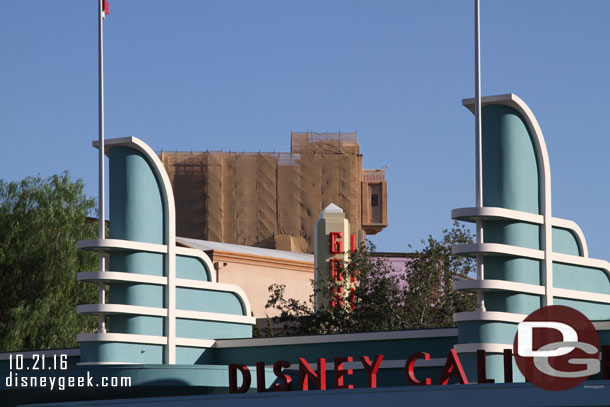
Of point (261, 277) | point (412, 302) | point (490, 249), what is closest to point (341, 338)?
point (490, 249)

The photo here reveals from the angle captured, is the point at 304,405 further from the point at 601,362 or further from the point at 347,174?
the point at 347,174

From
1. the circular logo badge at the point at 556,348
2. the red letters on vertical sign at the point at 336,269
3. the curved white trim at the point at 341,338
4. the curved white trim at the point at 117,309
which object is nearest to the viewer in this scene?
the circular logo badge at the point at 556,348

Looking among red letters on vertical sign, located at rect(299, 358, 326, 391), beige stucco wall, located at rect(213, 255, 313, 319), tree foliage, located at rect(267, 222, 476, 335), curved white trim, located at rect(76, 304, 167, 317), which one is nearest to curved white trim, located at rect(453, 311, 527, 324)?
red letters on vertical sign, located at rect(299, 358, 326, 391)

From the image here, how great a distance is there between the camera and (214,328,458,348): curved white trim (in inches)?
1074

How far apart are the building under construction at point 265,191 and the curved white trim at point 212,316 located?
58032mm

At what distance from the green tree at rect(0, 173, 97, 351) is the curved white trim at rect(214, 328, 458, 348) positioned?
2395 centimetres

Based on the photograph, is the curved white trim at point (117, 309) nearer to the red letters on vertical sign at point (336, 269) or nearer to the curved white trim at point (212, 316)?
the curved white trim at point (212, 316)

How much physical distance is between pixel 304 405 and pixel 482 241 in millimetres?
5135

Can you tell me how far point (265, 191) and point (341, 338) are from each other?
65.5 m

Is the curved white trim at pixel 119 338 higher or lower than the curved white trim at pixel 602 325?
lower

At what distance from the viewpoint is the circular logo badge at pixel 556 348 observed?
2288 centimetres

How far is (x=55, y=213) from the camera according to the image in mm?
56188

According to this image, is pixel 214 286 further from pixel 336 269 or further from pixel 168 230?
pixel 336 269

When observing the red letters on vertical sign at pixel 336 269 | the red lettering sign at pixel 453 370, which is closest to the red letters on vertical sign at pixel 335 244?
the red letters on vertical sign at pixel 336 269
